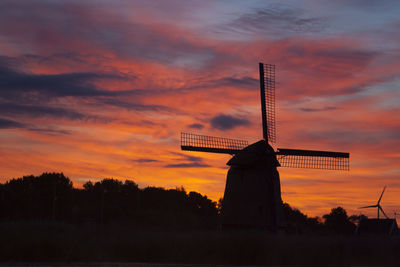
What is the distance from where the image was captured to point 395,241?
96.2ft

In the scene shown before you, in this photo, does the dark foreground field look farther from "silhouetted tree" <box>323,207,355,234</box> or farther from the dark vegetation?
"silhouetted tree" <box>323,207,355,234</box>

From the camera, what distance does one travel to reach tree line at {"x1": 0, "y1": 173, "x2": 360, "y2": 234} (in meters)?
58.7

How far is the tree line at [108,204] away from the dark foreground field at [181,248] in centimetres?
2476

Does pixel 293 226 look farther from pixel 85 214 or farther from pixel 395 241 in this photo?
pixel 395 241

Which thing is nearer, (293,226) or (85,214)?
(85,214)

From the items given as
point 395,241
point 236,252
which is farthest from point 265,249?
point 395,241

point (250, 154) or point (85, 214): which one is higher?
point (250, 154)

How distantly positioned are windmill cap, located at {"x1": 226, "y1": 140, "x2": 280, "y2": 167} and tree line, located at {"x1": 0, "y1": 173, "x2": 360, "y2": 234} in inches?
620

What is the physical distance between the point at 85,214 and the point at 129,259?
3684 centimetres

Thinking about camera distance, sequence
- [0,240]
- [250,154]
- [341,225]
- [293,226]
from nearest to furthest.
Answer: [0,240] → [250,154] → [293,226] → [341,225]

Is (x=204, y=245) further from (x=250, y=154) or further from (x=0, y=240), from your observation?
(x=250, y=154)

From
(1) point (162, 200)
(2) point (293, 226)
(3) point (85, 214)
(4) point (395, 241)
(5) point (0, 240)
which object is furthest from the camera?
(1) point (162, 200)

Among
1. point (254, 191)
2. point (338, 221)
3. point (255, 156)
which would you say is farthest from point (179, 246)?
point (338, 221)

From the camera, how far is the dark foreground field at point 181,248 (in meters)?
24.2
